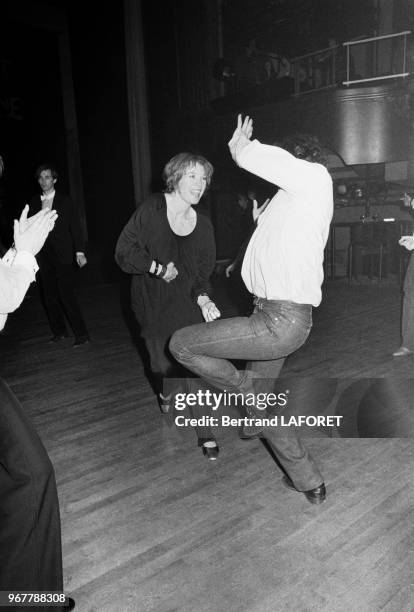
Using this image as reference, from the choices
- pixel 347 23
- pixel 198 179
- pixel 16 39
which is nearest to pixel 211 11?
pixel 347 23

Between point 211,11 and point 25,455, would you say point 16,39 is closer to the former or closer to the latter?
point 211,11

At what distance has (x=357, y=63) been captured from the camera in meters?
9.64

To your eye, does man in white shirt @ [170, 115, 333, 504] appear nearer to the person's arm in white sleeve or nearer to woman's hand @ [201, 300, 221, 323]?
the person's arm in white sleeve

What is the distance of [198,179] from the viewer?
222 centimetres

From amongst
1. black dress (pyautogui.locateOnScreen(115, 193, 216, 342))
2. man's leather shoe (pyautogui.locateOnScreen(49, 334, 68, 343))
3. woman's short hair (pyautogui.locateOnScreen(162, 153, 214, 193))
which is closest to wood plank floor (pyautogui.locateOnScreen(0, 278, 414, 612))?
black dress (pyautogui.locateOnScreen(115, 193, 216, 342))

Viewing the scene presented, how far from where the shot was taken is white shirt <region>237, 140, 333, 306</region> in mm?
1641

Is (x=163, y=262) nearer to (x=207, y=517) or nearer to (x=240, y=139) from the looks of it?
(x=240, y=139)

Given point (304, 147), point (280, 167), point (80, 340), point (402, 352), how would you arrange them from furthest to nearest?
point (80, 340), point (402, 352), point (304, 147), point (280, 167)

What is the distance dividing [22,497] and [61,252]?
3.28 m

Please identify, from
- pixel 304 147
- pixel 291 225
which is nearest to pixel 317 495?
pixel 291 225

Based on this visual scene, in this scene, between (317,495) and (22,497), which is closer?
(22,497)

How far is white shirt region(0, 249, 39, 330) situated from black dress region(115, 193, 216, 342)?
3.22ft

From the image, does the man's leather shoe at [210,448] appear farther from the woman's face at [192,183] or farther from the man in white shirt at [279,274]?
the woman's face at [192,183]

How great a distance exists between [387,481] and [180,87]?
847 cm
